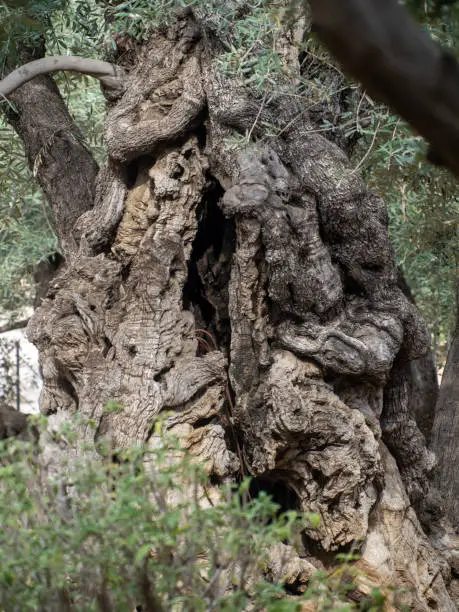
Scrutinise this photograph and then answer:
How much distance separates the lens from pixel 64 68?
18.9 feet

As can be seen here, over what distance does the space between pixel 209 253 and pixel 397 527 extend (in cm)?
225

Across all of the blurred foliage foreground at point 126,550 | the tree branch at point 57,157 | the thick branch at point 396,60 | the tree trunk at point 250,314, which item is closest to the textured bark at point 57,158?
the tree branch at point 57,157

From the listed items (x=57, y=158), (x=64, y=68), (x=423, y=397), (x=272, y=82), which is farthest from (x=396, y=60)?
(x=423, y=397)

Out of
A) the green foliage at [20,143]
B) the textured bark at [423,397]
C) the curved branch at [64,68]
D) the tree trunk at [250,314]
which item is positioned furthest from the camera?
the textured bark at [423,397]

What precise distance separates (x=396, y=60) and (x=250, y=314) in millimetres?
3602

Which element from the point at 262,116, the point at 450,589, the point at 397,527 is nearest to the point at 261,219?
the point at 262,116

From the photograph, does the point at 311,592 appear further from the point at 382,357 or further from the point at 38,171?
the point at 38,171

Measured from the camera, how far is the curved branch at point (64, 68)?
570cm

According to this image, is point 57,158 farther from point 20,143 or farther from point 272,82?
point 272,82

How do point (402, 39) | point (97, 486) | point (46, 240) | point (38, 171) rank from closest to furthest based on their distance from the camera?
point (402, 39) < point (97, 486) < point (38, 171) < point (46, 240)

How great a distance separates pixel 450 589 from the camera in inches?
238

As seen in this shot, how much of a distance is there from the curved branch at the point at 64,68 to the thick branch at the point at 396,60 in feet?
13.9

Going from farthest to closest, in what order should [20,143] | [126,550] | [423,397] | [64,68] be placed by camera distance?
[423,397] < [20,143] < [64,68] < [126,550]

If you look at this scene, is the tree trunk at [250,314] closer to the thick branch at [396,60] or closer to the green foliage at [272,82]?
the green foliage at [272,82]
